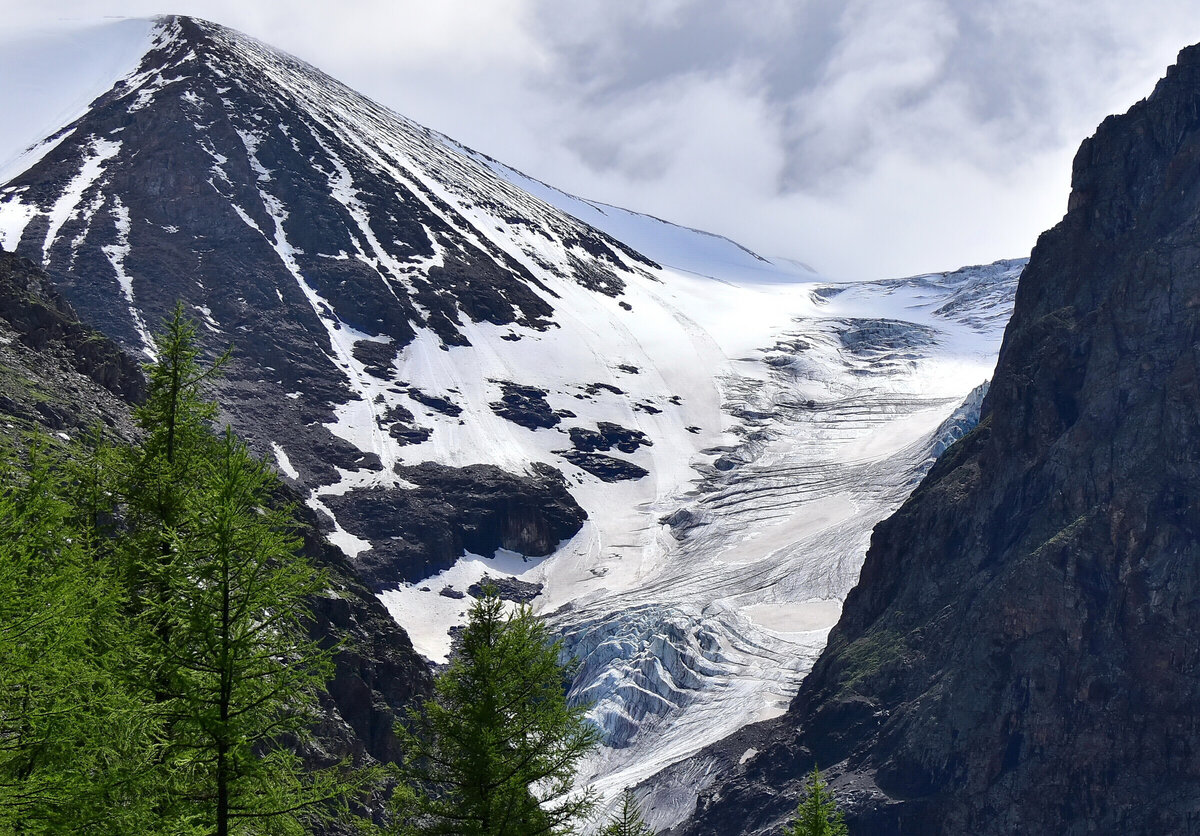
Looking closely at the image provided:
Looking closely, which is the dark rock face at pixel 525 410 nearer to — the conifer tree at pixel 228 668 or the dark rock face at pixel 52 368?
the dark rock face at pixel 52 368

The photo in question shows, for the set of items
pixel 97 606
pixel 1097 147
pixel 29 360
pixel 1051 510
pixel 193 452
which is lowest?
pixel 1051 510

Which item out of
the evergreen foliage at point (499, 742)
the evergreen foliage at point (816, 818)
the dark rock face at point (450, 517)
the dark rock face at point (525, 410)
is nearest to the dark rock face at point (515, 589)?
the dark rock face at point (450, 517)

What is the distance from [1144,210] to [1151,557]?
35.0 m

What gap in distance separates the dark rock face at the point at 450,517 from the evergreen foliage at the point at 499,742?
129524 millimetres

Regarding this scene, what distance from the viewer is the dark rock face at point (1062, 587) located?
84000 millimetres

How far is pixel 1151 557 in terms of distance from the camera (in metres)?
86.5

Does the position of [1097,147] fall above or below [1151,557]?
above

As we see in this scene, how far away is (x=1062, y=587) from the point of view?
8919 cm

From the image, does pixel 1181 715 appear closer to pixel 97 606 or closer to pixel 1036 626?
pixel 1036 626

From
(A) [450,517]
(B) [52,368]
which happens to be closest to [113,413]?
(B) [52,368]

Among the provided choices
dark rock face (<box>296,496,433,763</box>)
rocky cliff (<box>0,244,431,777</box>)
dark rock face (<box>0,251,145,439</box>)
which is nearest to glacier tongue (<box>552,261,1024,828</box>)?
dark rock face (<box>296,496,433,763</box>)

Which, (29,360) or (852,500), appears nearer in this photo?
(29,360)

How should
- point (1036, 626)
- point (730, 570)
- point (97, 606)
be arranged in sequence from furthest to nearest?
point (730, 570) < point (1036, 626) < point (97, 606)

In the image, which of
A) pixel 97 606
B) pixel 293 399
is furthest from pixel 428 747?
pixel 293 399
